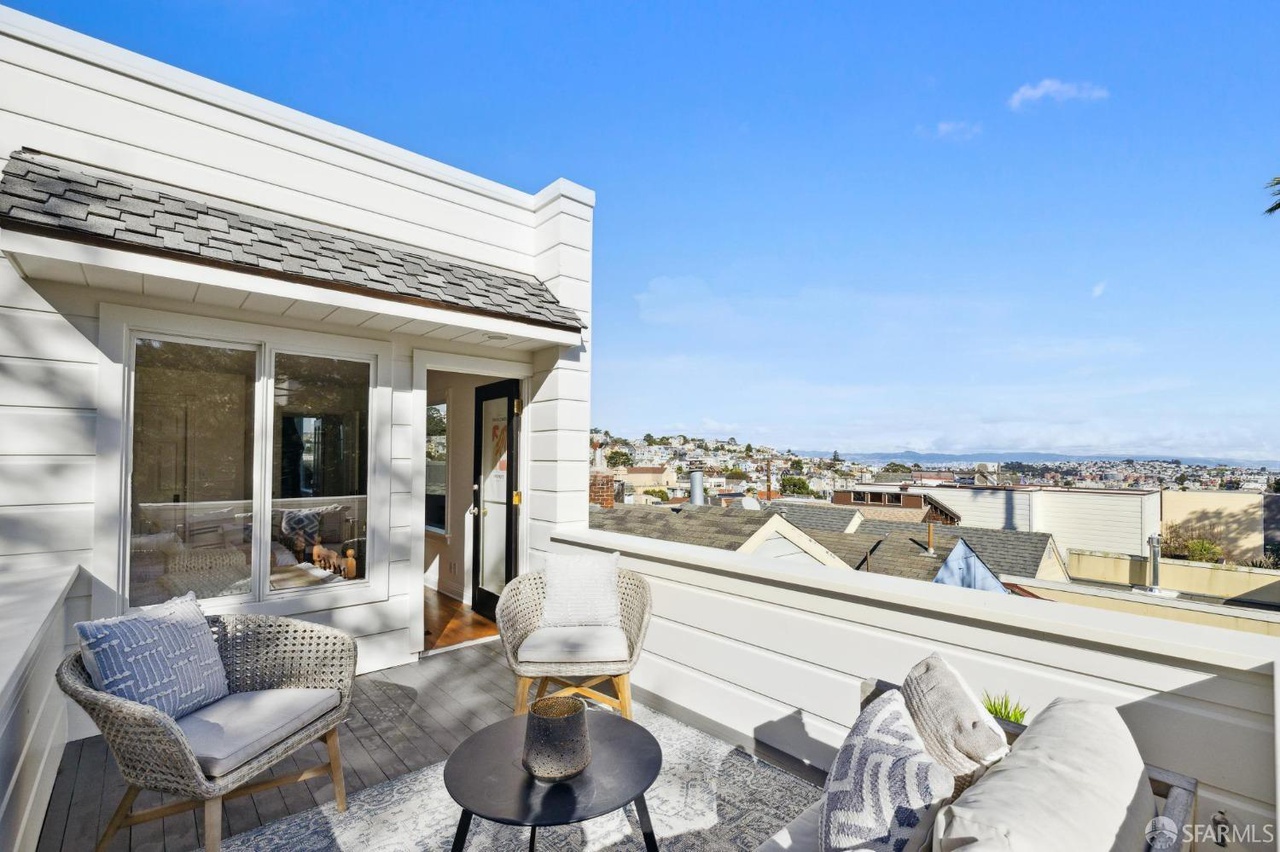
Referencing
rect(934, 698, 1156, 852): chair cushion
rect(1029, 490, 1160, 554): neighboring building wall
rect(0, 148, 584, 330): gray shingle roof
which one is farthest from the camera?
rect(1029, 490, 1160, 554): neighboring building wall

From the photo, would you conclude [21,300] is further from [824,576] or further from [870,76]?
[870,76]

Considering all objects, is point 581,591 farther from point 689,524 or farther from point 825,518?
point 825,518

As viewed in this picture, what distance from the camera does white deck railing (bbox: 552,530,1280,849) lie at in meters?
1.61

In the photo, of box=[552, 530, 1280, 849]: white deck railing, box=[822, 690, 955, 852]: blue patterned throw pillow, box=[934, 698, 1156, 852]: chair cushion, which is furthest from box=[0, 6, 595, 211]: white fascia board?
box=[934, 698, 1156, 852]: chair cushion

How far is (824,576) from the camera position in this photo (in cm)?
259

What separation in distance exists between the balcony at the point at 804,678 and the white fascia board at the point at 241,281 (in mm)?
1446

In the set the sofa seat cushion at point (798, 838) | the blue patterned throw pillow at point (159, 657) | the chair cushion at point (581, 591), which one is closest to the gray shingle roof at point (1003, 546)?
the chair cushion at point (581, 591)

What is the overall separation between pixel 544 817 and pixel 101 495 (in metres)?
2.99

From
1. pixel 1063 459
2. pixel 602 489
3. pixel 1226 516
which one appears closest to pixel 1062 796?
pixel 602 489

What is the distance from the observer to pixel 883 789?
1.18 meters

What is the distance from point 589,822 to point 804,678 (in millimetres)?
1109

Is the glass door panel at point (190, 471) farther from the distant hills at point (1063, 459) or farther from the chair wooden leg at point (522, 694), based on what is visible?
the distant hills at point (1063, 459)

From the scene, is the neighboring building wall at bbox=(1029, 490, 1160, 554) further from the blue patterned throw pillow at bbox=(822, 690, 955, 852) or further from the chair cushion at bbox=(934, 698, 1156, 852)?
the blue patterned throw pillow at bbox=(822, 690, 955, 852)

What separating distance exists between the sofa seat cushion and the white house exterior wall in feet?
10.0
